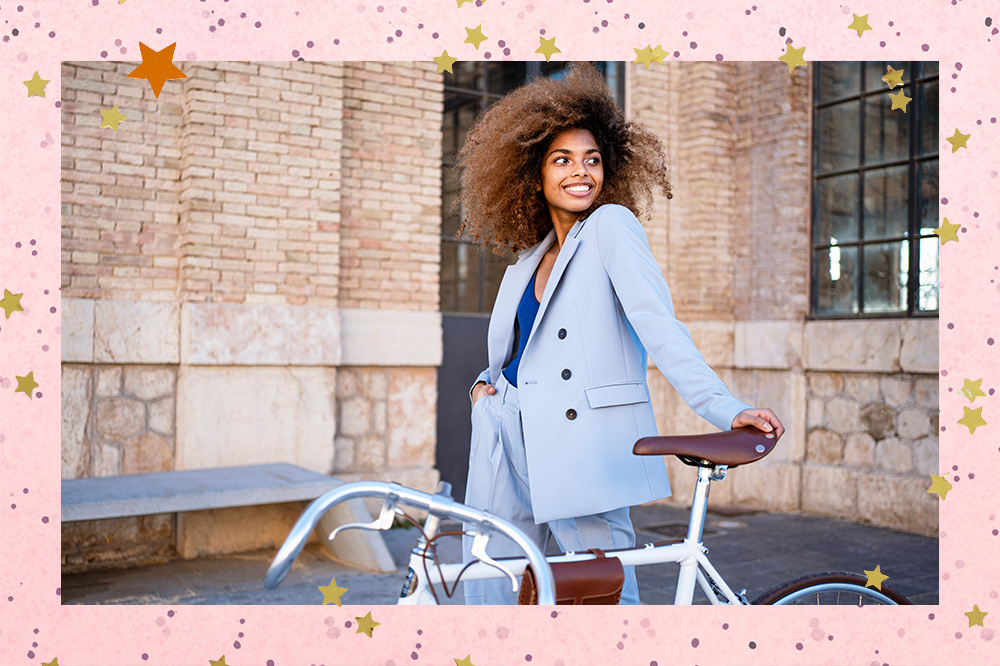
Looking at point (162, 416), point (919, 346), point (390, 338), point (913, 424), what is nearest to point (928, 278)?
point (919, 346)

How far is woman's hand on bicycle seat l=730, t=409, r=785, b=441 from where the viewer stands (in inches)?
72.1

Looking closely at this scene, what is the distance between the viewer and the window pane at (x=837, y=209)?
6.67m

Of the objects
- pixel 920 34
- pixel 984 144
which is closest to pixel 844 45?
pixel 920 34

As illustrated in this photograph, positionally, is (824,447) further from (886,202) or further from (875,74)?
(875,74)

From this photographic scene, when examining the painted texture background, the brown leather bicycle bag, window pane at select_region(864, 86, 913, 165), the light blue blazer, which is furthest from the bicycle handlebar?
window pane at select_region(864, 86, 913, 165)

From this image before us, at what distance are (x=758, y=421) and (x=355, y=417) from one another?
422 centimetres

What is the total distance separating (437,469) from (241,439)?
1.56 metres

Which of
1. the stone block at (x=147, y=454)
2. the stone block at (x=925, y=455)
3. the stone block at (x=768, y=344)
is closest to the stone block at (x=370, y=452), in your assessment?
the stone block at (x=147, y=454)

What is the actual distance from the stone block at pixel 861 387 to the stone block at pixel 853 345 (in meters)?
0.09

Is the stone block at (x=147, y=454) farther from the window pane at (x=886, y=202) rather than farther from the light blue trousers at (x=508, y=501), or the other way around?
the window pane at (x=886, y=202)

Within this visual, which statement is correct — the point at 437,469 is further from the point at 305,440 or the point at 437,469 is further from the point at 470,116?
the point at 470,116

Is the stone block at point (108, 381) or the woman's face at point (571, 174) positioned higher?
the woman's face at point (571, 174)

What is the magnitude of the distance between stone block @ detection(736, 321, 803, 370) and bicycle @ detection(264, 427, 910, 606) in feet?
15.4

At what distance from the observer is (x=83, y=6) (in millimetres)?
2092
